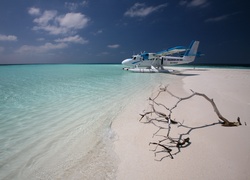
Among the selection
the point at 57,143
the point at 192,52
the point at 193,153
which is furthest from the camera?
the point at 192,52

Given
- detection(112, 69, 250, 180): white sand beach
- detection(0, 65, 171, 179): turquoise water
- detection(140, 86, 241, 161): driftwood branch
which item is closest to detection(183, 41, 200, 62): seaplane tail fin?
detection(112, 69, 250, 180): white sand beach

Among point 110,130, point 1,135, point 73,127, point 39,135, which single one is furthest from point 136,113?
point 1,135

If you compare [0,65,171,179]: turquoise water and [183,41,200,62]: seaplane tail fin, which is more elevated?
[183,41,200,62]: seaplane tail fin

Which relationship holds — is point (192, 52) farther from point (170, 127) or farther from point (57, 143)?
point (57, 143)

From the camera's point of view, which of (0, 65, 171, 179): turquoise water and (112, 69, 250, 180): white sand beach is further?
(0, 65, 171, 179): turquoise water

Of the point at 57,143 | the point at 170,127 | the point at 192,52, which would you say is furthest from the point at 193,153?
the point at 192,52

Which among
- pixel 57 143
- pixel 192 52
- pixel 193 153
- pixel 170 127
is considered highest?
pixel 192 52

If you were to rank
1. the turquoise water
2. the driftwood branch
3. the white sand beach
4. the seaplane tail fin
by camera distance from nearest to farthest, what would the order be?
the white sand beach → the turquoise water → the driftwood branch → the seaplane tail fin

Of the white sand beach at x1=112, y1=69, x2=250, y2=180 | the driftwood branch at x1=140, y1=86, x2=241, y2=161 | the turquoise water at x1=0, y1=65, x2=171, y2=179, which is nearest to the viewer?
the white sand beach at x1=112, y1=69, x2=250, y2=180

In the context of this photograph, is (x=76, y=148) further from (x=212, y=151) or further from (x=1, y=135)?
(x=212, y=151)

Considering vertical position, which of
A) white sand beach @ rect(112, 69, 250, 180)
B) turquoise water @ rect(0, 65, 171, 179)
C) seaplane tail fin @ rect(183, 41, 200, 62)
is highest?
seaplane tail fin @ rect(183, 41, 200, 62)

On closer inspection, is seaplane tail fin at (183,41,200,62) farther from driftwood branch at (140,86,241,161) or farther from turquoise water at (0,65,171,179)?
turquoise water at (0,65,171,179)

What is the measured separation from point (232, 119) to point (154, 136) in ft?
7.26

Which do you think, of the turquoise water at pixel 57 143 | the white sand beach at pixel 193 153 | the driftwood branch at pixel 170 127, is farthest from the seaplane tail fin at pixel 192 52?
the turquoise water at pixel 57 143
